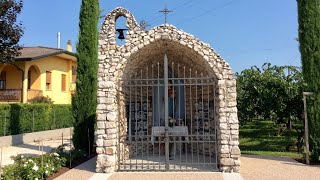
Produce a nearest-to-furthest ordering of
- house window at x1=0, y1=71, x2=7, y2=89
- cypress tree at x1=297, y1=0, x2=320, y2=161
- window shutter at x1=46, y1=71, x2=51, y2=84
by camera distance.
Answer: cypress tree at x1=297, y1=0, x2=320, y2=161 → house window at x1=0, y1=71, x2=7, y2=89 → window shutter at x1=46, y1=71, x2=51, y2=84

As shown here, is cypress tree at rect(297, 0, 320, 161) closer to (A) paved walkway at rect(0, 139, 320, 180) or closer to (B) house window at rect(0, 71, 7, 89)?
(A) paved walkway at rect(0, 139, 320, 180)

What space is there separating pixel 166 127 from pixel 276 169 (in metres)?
3.23

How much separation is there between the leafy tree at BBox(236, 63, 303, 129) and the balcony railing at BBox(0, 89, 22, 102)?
1718cm

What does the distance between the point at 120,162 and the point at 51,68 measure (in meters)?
18.8

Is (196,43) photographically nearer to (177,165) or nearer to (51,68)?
(177,165)

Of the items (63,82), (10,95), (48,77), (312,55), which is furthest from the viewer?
(63,82)

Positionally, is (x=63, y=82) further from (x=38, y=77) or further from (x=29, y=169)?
(x=29, y=169)

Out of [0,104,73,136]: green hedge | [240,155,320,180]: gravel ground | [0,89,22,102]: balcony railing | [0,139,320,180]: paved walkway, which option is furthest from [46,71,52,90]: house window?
[240,155,320,180]: gravel ground

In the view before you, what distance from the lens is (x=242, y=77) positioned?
43.0 ft

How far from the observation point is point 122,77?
27.6ft

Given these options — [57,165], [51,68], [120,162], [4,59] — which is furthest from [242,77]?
[51,68]

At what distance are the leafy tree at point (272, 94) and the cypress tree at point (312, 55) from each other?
1.65 meters

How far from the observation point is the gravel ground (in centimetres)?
705

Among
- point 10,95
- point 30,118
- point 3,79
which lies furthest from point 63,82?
point 30,118
